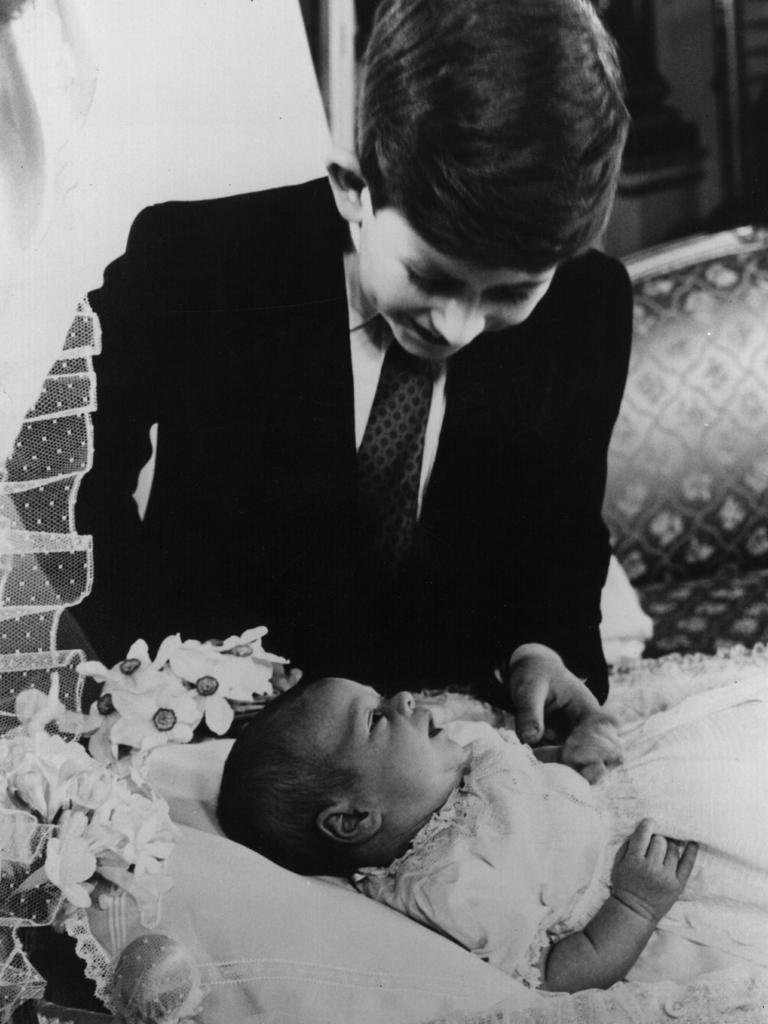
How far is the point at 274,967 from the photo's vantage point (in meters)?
1.13

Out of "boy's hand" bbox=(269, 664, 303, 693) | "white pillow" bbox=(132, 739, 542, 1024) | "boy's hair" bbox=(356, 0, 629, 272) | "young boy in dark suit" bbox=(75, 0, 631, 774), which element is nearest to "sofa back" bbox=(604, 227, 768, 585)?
"young boy in dark suit" bbox=(75, 0, 631, 774)

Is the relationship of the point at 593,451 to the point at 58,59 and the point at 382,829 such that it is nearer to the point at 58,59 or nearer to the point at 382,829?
the point at 382,829

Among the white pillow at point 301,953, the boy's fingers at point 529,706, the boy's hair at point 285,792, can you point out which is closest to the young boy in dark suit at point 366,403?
the boy's fingers at point 529,706

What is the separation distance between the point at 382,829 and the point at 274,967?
0.19 metres

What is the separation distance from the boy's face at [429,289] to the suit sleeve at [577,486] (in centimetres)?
9

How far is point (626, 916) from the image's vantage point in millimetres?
1184

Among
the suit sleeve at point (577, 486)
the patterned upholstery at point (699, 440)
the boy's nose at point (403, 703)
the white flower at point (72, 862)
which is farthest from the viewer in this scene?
the patterned upholstery at point (699, 440)

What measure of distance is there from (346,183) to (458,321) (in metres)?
0.21

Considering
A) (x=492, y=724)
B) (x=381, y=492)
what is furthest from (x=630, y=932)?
(x=381, y=492)

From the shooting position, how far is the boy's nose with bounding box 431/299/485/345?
4.09 feet

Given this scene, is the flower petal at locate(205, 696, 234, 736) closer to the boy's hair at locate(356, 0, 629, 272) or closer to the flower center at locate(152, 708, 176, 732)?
the flower center at locate(152, 708, 176, 732)

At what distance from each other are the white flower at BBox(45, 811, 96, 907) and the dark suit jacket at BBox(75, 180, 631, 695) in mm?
223

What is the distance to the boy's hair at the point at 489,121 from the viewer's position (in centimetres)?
115

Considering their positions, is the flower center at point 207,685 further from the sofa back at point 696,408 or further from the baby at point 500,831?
the sofa back at point 696,408
